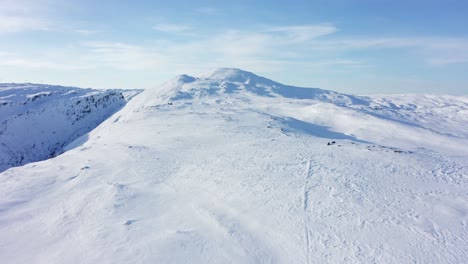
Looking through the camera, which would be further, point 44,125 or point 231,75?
point 231,75

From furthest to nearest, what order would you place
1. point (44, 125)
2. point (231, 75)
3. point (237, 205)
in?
1. point (231, 75)
2. point (44, 125)
3. point (237, 205)

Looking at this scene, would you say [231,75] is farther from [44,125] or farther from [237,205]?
[237,205]

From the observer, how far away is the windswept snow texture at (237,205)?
10.2m

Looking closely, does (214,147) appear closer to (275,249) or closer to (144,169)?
(144,169)

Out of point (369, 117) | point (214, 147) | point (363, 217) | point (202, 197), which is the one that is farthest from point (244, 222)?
point (369, 117)

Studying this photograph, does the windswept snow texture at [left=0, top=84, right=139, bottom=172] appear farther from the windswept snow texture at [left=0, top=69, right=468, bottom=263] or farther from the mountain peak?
the mountain peak

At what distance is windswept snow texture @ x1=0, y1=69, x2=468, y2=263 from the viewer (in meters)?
10.2

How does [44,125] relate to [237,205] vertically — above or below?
below

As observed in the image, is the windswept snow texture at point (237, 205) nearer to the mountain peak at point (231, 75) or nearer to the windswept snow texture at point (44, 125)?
the windswept snow texture at point (44, 125)

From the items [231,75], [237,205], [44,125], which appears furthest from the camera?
[231,75]

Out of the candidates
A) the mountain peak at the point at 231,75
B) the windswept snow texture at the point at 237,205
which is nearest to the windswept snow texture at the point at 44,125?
the windswept snow texture at the point at 237,205


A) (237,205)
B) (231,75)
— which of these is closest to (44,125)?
(231,75)

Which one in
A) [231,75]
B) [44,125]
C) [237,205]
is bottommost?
[44,125]

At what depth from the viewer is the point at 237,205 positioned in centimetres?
1320
